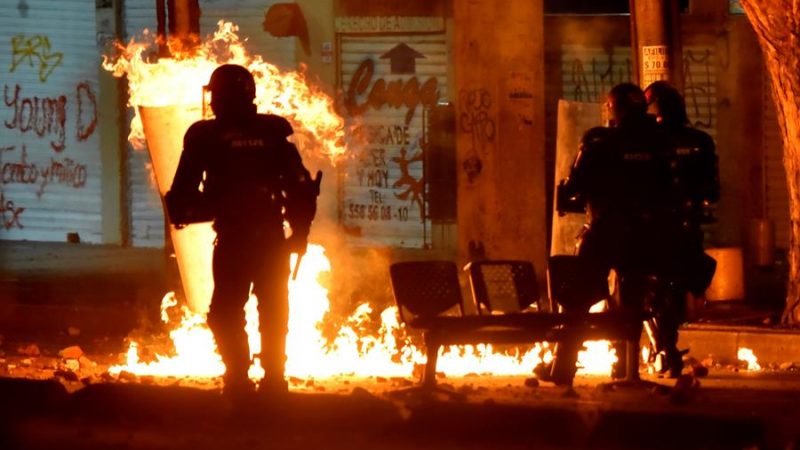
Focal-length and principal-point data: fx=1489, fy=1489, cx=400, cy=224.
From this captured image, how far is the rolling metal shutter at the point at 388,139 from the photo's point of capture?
1747cm

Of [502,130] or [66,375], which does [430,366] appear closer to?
[66,375]

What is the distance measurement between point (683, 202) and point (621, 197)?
419mm

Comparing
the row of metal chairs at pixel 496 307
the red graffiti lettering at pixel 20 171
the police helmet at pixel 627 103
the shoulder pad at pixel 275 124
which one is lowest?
the row of metal chairs at pixel 496 307

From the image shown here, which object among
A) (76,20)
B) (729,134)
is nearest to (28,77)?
(76,20)

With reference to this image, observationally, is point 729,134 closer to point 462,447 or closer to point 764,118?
point 764,118

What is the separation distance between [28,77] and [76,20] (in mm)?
1016

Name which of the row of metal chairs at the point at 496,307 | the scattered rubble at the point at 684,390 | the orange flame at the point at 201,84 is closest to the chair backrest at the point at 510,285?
the row of metal chairs at the point at 496,307

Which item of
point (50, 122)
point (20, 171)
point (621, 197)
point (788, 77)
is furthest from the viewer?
point (20, 171)

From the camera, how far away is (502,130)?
492 inches

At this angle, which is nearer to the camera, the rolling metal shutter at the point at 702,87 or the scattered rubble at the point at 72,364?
the scattered rubble at the point at 72,364

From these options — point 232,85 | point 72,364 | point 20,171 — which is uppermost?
point 232,85

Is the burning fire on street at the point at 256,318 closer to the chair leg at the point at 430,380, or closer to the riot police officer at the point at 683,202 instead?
the riot police officer at the point at 683,202

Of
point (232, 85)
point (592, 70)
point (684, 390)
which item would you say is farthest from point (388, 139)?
point (232, 85)

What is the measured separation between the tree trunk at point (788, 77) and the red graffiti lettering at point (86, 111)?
10.2 m
